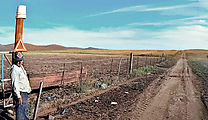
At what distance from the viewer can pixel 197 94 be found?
7.92 meters

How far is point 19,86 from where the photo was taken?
3760mm

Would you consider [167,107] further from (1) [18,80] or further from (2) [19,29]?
(2) [19,29]

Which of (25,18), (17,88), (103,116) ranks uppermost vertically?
(25,18)

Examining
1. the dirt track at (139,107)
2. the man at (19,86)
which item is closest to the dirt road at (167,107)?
the dirt track at (139,107)

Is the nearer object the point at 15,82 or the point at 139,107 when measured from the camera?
the point at 15,82

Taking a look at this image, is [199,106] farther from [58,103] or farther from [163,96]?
[58,103]

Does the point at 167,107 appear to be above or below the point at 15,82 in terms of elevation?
below

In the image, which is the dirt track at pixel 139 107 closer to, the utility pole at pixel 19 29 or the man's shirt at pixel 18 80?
the man's shirt at pixel 18 80

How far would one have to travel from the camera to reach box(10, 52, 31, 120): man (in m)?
3.61

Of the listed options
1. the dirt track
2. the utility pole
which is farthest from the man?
Result: the dirt track

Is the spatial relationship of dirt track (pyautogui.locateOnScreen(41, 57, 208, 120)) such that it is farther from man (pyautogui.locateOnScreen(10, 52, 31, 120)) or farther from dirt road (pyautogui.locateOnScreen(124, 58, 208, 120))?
man (pyautogui.locateOnScreen(10, 52, 31, 120))

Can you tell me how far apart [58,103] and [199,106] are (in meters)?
5.02

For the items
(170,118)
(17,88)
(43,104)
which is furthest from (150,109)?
(17,88)

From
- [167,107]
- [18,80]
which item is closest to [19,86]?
[18,80]
